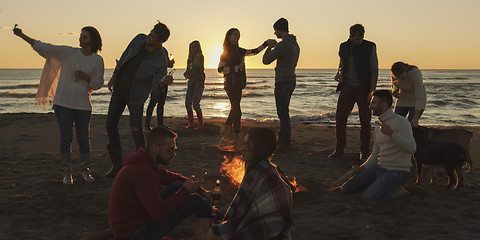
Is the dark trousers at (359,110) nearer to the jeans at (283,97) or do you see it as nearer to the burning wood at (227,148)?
the jeans at (283,97)

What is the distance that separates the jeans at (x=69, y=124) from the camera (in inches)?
208

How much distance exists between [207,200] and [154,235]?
22.3 inches

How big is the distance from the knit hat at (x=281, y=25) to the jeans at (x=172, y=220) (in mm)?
4901

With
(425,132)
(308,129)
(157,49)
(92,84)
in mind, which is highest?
(157,49)

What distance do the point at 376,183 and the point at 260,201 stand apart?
8.47ft

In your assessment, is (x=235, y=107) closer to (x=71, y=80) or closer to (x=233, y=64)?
(x=233, y=64)

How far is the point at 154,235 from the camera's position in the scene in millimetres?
3264

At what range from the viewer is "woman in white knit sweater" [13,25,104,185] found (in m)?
5.27

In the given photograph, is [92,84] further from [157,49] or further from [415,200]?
[415,200]

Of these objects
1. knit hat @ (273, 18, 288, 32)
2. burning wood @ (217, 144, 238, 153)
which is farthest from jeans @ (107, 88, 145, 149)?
knit hat @ (273, 18, 288, 32)

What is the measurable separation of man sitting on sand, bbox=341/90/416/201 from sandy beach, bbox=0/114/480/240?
137 mm

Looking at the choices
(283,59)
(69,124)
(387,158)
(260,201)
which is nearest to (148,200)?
(260,201)

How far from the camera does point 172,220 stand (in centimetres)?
334

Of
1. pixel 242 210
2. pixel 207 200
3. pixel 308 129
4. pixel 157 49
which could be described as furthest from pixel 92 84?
pixel 308 129
